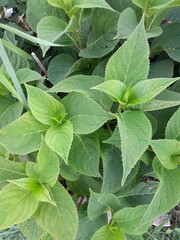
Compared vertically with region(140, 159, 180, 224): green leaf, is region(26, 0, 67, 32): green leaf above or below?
above

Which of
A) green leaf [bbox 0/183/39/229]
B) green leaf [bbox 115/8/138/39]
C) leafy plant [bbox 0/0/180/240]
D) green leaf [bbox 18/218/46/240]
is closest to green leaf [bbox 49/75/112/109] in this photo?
leafy plant [bbox 0/0/180/240]

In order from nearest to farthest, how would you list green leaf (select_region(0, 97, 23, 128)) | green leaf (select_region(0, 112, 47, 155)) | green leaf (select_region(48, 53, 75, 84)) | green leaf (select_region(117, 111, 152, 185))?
green leaf (select_region(117, 111, 152, 185)) < green leaf (select_region(0, 112, 47, 155)) < green leaf (select_region(0, 97, 23, 128)) < green leaf (select_region(48, 53, 75, 84))

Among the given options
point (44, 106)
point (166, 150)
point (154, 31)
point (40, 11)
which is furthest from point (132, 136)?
point (40, 11)

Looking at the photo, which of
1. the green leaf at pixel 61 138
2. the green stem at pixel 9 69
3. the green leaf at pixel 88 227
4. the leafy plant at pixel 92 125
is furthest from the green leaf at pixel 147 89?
the green leaf at pixel 88 227

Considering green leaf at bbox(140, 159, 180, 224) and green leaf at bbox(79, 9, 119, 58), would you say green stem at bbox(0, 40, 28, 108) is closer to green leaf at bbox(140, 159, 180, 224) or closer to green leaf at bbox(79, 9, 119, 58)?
green leaf at bbox(79, 9, 119, 58)

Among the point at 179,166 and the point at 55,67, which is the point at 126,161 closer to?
the point at 179,166

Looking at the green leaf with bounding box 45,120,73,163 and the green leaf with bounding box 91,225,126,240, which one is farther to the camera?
the green leaf with bounding box 91,225,126,240

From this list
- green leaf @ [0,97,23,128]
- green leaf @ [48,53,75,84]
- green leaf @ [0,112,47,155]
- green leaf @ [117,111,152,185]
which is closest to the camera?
green leaf @ [117,111,152,185]

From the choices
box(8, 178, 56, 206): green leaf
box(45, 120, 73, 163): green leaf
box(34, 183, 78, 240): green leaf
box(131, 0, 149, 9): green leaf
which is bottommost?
box(34, 183, 78, 240): green leaf
